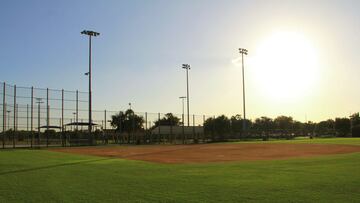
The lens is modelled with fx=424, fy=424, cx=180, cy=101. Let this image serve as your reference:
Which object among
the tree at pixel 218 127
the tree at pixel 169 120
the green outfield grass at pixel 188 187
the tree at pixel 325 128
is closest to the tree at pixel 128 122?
the tree at pixel 169 120

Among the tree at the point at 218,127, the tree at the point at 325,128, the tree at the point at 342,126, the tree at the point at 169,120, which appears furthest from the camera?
the tree at the point at 325,128

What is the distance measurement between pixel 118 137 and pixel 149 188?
50.8 metres

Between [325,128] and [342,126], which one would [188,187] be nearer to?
[342,126]

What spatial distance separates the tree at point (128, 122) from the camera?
67.3 m

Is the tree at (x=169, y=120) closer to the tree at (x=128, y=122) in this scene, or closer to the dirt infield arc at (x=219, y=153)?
the tree at (x=128, y=122)

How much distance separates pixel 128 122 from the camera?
235ft

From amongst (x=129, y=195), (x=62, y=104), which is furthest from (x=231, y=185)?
(x=62, y=104)

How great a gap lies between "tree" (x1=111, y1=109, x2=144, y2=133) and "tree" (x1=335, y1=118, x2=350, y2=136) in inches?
2464

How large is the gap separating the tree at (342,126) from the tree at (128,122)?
6259 cm

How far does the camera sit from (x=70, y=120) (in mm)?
53750

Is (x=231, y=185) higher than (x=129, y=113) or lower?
lower

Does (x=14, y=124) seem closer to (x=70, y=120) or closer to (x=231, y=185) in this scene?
(x=70, y=120)

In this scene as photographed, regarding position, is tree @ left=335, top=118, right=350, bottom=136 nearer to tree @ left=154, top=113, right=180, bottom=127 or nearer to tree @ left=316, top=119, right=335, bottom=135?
tree @ left=316, top=119, right=335, bottom=135

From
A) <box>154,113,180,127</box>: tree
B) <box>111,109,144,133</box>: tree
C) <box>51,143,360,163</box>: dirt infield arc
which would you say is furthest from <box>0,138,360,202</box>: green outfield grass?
<box>154,113,180,127</box>: tree
